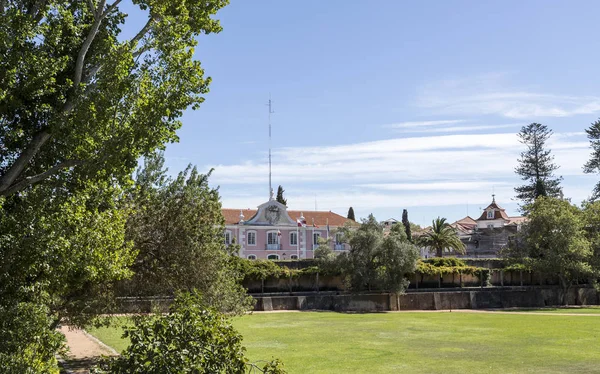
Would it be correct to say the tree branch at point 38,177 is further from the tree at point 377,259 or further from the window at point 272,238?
the window at point 272,238

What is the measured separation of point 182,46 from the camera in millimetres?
13508

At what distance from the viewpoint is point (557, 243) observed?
53469mm

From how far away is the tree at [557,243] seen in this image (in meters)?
52.6

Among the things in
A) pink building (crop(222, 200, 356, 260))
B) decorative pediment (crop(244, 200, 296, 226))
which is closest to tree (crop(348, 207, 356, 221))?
pink building (crop(222, 200, 356, 260))

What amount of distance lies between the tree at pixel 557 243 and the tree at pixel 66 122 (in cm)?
4701

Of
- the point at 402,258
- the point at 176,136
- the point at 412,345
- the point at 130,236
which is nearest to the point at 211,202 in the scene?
the point at 130,236

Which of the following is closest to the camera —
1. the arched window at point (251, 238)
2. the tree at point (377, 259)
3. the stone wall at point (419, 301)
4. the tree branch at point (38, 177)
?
the tree branch at point (38, 177)

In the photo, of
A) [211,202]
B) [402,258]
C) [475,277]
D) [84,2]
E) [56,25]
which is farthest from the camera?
[475,277]

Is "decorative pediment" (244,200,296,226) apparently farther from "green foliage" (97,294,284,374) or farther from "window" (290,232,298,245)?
"green foliage" (97,294,284,374)

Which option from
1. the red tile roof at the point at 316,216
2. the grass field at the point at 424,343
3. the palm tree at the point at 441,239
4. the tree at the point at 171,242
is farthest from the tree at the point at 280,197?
the tree at the point at 171,242

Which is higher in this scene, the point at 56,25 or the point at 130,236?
the point at 56,25

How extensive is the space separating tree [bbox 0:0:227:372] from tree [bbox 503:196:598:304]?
47007mm

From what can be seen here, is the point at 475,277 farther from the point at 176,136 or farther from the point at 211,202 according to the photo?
the point at 176,136

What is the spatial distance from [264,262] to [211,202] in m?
31.2
